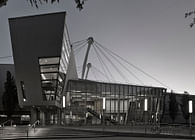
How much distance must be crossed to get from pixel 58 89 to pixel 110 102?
43.0ft

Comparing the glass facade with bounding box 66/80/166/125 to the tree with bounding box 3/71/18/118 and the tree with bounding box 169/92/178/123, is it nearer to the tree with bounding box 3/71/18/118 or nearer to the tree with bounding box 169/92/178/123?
the tree with bounding box 169/92/178/123

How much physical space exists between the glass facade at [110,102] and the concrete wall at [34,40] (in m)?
10.1

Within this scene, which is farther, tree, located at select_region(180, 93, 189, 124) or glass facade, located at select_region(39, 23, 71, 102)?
tree, located at select_region(180, 93, 189, 124)

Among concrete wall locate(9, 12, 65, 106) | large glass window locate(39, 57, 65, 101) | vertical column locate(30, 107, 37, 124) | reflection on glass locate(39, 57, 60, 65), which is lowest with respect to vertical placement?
vertical column locate(30, 107, 37, 124)

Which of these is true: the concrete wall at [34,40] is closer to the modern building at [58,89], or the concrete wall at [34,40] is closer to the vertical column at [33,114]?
the modern building at [58,89]

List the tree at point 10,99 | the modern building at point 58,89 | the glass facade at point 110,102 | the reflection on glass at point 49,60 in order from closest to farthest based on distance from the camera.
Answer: the modern building at point 58,89, the reflection on glass at point 49,60, the glass facade at point 110,102, the tree at point 10,99

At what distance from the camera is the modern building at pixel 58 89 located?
49.8 m

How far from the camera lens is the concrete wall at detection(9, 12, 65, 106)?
49.4m

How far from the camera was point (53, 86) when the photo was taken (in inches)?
2120

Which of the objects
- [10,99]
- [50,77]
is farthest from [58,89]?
[10,99]

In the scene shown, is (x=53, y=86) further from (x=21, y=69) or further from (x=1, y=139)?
(x=1, y=139)

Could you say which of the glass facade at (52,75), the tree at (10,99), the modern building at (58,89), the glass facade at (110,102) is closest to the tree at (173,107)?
the modern building at (58,89)

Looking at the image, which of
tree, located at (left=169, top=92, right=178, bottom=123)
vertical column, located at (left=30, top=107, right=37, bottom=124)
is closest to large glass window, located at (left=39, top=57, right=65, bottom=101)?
vertical column, located at (left=30, top=107, right=37, bottom=124)

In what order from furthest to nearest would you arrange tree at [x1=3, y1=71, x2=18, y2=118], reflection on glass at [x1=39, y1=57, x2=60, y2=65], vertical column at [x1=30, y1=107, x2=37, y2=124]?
tree at [x1=3, y1=71, x2=18, y2=118] < vertical column at [x1=30, y1=107, x2=37, y2=124] < reflection on glass at [x1=39, y1=57, x2=60, y2=65]
